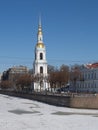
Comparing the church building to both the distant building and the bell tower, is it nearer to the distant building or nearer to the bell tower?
the bell tower

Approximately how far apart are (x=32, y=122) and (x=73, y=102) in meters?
28.8

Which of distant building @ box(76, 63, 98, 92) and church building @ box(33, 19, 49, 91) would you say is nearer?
distant building @ box(76, 63, 98, 92)

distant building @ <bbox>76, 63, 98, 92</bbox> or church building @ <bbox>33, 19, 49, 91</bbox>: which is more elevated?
church building @ <bbox>33, 19, 49, 91</bbox>

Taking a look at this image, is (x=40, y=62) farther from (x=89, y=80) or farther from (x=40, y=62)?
(x=89, y=80)

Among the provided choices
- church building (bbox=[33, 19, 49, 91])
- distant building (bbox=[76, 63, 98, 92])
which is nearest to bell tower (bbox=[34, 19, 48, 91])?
church building (bbox=[33, 19, 49, 91])

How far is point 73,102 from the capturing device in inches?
3324

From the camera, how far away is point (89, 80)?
132375mm

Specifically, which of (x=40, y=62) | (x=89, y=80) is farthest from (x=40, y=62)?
(x=89, y=80)

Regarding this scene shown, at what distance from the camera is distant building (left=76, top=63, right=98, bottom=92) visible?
12915cm

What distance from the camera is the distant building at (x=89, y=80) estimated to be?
424 ft

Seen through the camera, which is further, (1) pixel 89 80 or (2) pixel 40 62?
(2) pixel 40 62

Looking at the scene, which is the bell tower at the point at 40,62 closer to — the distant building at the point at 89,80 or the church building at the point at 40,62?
the church building at the point at 40,62

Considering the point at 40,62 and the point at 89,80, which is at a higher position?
the point at 40,62

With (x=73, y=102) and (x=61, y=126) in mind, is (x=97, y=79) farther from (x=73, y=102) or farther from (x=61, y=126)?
(x=61, y=126)
